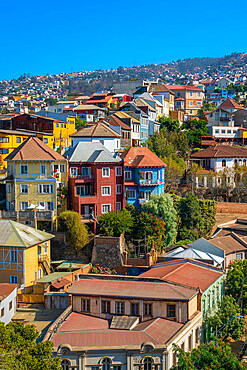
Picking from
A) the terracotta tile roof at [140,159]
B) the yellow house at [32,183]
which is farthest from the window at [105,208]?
the terracotta tile roof at [140,159]

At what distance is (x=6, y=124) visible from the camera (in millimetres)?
72000

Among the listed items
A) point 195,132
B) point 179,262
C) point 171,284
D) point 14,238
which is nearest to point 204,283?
point 171,284

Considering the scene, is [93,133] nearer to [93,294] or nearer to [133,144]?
[133,144]

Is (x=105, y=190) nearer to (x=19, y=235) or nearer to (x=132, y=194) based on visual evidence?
(x=132, y=194)

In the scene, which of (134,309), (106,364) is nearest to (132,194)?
(134,309)

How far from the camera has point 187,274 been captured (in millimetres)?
38719

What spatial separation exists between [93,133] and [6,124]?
53.5 ft

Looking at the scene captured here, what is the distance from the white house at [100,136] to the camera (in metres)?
61.5

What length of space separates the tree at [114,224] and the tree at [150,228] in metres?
1.07

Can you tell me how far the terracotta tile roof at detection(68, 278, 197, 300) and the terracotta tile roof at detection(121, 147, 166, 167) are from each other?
2032 centimetres

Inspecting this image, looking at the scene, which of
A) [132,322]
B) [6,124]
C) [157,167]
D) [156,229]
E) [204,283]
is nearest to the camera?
[132,322]

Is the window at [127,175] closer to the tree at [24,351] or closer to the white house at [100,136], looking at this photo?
the white house at [100,136]

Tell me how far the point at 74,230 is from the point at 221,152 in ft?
125

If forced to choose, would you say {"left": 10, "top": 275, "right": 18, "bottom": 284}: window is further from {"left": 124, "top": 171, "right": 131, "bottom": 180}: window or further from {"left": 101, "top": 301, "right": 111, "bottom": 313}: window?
{"left": 124, "top": 171, "right": 131, "bottom": 180}: window
